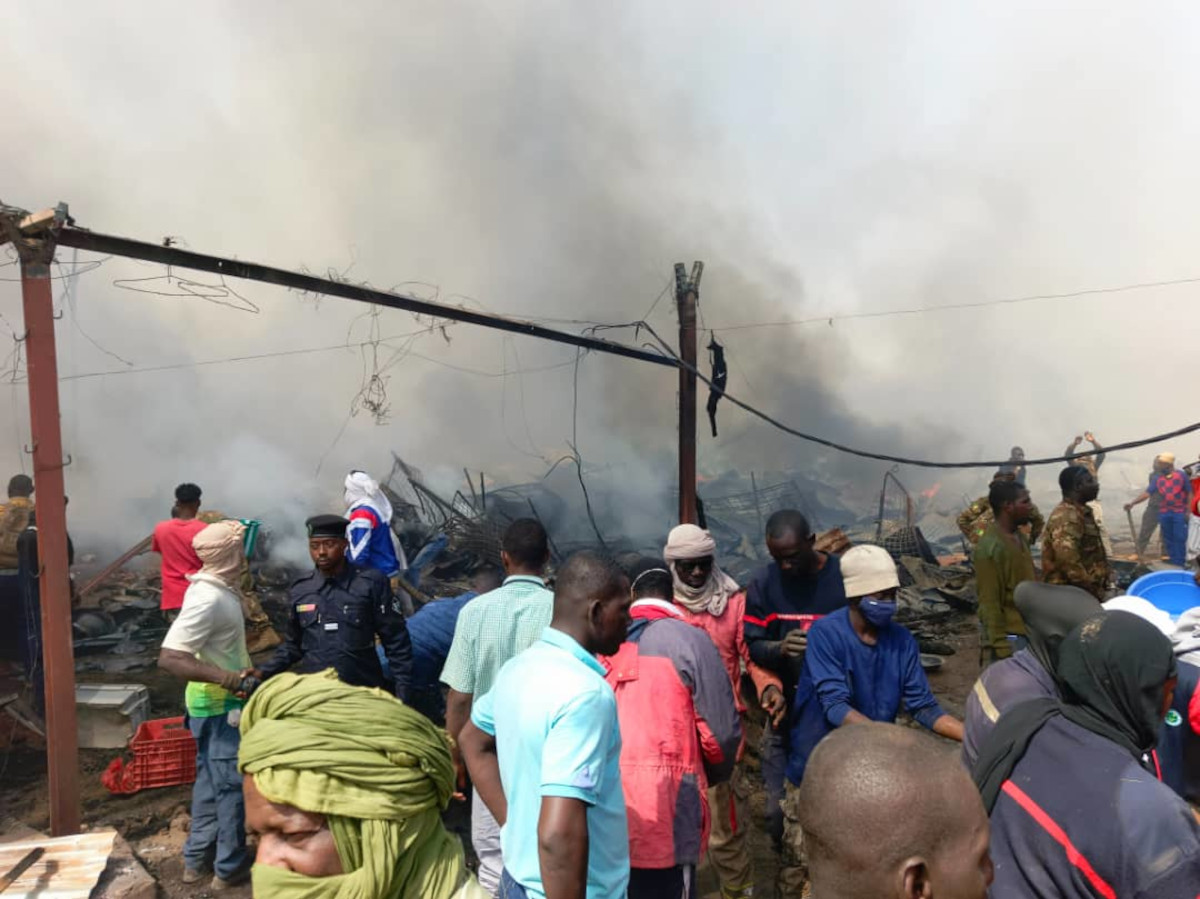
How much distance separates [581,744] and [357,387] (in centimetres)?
1360

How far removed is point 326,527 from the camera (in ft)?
12.1

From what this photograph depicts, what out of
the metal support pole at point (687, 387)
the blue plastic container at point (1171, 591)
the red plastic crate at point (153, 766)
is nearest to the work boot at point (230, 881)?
the red plastic crate at point (153, 766)

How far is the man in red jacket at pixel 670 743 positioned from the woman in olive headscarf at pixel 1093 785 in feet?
3.19

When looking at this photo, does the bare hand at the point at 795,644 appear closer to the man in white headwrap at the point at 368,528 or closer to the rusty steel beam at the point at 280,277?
the man in white headwrap at the point at 368,528

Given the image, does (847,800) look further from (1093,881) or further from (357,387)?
(357,387)

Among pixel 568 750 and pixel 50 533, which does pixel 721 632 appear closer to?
pixel 568 750

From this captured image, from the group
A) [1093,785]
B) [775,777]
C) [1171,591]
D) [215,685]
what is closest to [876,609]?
[775,777]

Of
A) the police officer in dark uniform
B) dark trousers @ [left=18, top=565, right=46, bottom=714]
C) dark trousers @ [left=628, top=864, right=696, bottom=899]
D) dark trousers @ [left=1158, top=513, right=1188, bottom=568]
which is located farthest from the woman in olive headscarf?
dark trousers @ [left=1158, top=513, right=1188, bottom=568]

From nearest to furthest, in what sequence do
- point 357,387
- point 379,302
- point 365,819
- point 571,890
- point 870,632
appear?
point 365,819 → point 571,890 → point 870,632 → point 379,302 → point 357,387

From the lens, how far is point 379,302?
18.2ft

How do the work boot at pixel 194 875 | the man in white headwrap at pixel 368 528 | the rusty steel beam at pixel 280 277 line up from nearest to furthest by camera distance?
1. the work boot at pixel 194 875
2. the rusty steel beam at pixel 280 277
3. the man in white headwrap at pixel 368 528

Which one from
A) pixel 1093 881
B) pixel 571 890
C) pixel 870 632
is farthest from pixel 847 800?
pixel 870 632

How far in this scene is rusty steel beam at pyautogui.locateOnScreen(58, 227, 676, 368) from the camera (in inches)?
166

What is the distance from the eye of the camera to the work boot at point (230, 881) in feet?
12.8
